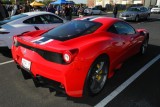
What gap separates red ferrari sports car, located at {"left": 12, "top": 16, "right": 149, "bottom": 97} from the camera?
3.63m

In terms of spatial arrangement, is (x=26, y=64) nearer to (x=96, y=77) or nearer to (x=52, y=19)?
(x=96, y=77)

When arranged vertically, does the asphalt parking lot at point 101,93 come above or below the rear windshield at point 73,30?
below

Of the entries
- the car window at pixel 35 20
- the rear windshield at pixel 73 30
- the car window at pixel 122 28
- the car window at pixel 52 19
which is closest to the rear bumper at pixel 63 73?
the rear windshield at pixel 73 30

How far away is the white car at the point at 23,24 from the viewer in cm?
669

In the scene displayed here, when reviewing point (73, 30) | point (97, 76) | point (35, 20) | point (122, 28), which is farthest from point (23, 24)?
point (97, 76)

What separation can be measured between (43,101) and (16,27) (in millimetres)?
3654

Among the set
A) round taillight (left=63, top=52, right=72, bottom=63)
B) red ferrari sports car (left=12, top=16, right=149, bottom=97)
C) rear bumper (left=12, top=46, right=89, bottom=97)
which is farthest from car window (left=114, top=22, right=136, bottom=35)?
round taillight (left=63, top=52, right=72, bottom=63)

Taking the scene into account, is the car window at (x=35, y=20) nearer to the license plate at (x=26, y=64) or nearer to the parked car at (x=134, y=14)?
the license plate at (x=26, y=64)

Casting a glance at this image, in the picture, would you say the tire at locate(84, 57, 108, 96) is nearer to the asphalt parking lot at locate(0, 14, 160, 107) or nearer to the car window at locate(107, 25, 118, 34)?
the asphalt parking lot at locate(0, 14, 160, 107)

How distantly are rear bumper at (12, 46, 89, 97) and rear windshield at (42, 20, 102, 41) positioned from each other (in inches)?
28.9

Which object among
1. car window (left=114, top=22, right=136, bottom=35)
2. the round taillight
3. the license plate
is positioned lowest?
the license plate

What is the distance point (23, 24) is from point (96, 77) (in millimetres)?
4000

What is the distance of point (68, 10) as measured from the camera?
52.7 ft

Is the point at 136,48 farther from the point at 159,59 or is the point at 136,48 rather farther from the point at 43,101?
the point at 43,101
